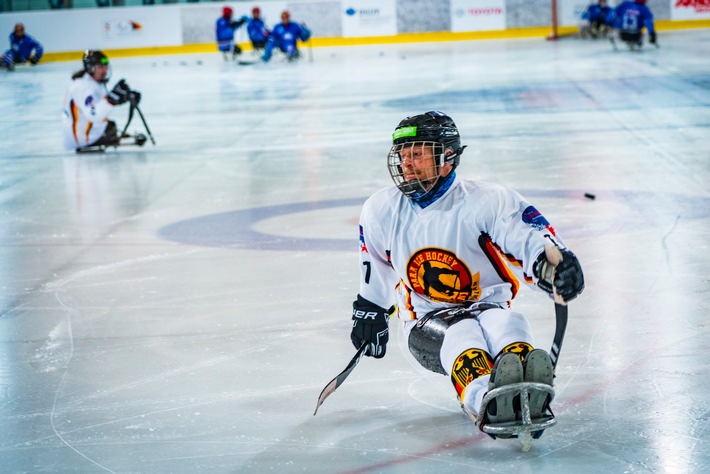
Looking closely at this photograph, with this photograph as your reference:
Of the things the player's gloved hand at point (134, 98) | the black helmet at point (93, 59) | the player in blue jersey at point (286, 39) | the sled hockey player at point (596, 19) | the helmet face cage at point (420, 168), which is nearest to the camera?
the helmet face cage at point (420, 168)

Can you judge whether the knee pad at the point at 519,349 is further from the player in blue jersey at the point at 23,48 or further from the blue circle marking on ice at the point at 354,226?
the player in blue jersey at the point at 23,48

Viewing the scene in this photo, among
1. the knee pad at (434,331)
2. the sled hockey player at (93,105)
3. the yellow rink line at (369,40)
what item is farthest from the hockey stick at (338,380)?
the yellow rink line at (369,40)

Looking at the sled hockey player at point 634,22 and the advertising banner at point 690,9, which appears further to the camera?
the advertising banner at point 690,9

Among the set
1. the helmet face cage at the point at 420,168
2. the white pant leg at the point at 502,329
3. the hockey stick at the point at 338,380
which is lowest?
the hockey stick at the point at 338,380

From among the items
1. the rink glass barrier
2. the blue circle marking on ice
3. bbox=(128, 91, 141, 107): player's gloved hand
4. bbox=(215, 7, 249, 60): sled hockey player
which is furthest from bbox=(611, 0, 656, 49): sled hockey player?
the blue circle marking on ice

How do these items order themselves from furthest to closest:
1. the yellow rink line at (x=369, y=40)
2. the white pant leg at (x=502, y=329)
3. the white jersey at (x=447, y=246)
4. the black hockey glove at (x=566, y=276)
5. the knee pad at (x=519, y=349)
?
the yellow rink line at (x=369, y=40), the white jersey at (x=447, y=246), the white pant leg at (x=502, y=329), the knee pad at (x=519, y=349), the black hockey glove at (x=566, y=276)

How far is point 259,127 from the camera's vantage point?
14375 mm

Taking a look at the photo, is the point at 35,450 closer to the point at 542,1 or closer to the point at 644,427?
the point at 644,427

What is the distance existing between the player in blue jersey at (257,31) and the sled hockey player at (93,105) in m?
15.5

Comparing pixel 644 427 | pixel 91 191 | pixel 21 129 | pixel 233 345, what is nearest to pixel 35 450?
pixel 233 345

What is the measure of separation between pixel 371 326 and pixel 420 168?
A: 0.60 meters

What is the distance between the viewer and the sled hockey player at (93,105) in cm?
1229

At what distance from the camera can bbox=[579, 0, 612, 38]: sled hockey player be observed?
91.3ft

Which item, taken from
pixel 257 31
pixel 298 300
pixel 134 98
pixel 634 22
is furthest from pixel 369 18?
pixel 298 300
